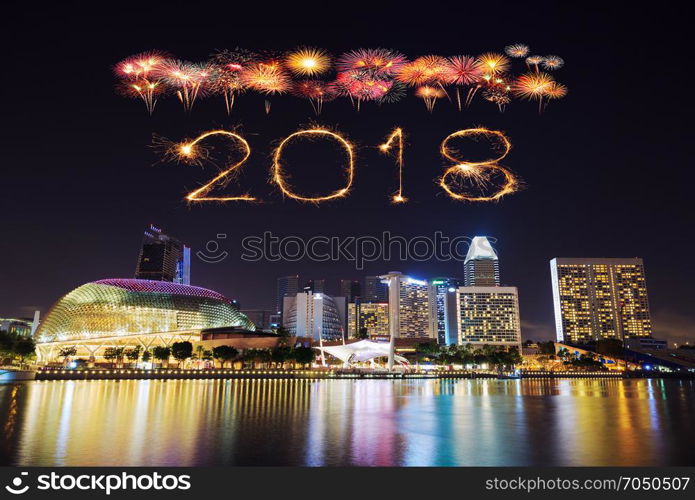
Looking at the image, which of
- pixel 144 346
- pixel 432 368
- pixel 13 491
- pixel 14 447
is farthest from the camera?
pixel 432 368

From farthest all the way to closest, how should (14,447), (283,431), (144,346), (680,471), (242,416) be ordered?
1. (144,346)
2. (242,416)
3. (283,431)
4. (14,447)
5. (680,471)

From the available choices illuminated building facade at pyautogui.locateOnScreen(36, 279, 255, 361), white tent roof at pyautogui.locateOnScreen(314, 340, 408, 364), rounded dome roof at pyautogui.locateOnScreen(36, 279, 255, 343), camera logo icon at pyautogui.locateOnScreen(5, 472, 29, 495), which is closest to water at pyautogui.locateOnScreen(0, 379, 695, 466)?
camera logo icon at pyautogui.locateOnScreen(5, 472, 29, 495)

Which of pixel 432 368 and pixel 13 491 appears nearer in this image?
pixel 13 491

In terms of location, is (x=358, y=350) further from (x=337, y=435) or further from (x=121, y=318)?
(x=337, y=435)

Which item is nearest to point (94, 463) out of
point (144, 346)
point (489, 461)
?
point (489, 461)

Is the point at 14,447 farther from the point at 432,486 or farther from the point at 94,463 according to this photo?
the point at 432,486

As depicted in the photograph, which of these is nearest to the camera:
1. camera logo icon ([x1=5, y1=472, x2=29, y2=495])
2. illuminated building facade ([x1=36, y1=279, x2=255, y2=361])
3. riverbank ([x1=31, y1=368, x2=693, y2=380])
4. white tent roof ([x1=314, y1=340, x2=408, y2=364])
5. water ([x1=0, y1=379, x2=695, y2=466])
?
camera logo icon ([x1=5, y1=472, x2=29, y2=495])

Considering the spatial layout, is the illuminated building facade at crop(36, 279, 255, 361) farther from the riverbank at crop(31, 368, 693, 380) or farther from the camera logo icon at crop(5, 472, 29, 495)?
the camera logo icon at crop(5, 472, 29, 495)

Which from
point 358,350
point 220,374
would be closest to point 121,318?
point 220,374
